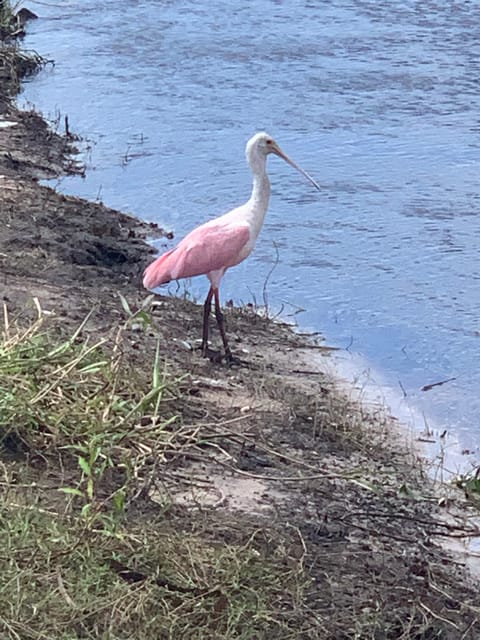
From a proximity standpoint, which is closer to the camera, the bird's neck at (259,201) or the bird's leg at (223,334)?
the bird's leg at (223,334)

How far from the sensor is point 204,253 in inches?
292

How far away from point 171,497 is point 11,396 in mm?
754

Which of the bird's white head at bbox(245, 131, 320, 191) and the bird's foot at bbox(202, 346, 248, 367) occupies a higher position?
the bird's white head at bbox(245, 131, 320, 191)

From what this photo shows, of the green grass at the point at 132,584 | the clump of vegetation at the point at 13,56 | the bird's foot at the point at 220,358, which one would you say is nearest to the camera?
the green grass at the point at 132,584

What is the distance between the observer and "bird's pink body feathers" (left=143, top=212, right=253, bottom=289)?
24.3ft

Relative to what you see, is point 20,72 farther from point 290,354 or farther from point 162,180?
point 290,354

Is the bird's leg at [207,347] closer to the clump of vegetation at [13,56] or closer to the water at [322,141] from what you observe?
the water at [322,141]

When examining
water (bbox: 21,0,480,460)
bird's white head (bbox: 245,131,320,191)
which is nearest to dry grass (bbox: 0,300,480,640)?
water (bbox: 21,0,480,460)

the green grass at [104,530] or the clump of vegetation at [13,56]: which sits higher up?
the green grass at [104,530]

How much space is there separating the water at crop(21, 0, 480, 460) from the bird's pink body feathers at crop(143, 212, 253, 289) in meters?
1.18

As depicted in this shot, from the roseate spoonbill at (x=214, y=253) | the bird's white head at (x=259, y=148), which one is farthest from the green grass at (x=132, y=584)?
the bird's white head at (x=259, y=148)

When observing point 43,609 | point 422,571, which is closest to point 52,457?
point 43,609

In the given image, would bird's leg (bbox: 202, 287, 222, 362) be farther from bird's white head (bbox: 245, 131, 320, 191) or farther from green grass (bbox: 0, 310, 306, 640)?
green grass (bbox: 0, 310, 306, 640)

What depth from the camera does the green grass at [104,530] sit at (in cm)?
433
